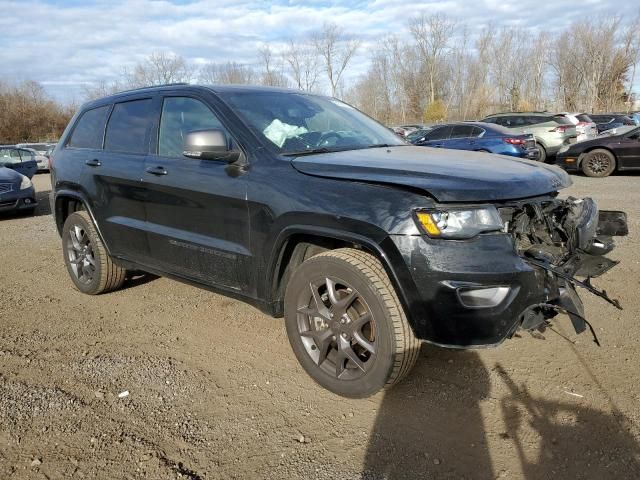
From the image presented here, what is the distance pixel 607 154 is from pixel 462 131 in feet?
12.3

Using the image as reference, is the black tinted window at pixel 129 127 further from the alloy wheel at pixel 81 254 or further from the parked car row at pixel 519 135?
the parked car row at pixel 519 135

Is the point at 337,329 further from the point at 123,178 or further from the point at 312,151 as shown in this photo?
the point at 123,178

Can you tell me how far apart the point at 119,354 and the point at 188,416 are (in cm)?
107

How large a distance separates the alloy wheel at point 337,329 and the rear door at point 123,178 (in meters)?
1.66

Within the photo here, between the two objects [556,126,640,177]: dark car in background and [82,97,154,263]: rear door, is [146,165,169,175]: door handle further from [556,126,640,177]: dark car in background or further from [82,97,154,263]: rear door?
[556,126,640,177]: dark car in background

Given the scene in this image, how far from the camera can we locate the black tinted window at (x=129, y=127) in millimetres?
4062

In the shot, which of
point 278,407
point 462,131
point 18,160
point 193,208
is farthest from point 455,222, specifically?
point 18,160

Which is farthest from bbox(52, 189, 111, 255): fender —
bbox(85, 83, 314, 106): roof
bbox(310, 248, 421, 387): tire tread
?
bbox(310, 248, 421, 387): tire tread

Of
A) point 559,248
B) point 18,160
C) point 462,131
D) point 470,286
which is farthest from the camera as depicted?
point 18,160

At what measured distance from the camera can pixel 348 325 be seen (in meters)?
2.88

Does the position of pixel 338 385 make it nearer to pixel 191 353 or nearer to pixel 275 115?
pixel 191 353

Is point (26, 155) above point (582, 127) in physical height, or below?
above

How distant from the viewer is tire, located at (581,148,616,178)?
41.8 feet

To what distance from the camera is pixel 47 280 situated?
217 inches
